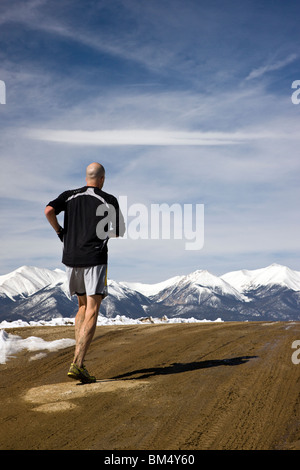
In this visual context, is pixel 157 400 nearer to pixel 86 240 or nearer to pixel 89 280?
pixel 89 280

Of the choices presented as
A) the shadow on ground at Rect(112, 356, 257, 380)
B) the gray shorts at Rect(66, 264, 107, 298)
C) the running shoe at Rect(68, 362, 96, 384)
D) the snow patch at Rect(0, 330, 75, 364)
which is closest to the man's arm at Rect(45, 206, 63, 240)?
the gray shorts at Rect(66, 264, 107, 298)

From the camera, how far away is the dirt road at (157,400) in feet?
10.6

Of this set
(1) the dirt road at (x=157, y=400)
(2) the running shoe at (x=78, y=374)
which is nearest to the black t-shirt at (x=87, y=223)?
(2) the running shoe at (x=78, y=374)

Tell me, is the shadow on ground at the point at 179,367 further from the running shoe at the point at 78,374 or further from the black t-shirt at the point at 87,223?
the black t-shirt at the point at 87,223

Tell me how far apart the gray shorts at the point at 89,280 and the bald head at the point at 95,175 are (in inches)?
40.7

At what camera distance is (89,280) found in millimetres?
5062

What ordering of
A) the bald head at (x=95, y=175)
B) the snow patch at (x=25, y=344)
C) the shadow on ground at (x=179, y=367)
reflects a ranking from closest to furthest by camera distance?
the bald head at (x=95, y=175) < the shadow on ground at (x=179, y=367) < the snow patch at (x=25, y=344)

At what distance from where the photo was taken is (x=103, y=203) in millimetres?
5188

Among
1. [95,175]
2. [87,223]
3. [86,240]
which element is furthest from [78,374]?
[95,175]

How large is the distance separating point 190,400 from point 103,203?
7.93 ft

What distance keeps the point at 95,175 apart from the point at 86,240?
840 mm

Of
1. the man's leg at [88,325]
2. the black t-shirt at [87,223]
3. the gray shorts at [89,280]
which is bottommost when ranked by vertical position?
the man's leg at [88,325]

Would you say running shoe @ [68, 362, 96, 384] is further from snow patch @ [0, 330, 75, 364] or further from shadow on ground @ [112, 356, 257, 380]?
snow patch @ [0, 330, 75, 364]
